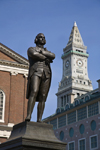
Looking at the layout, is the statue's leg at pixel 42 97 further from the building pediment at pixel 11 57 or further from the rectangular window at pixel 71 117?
the rectangular window at pixel 71 117

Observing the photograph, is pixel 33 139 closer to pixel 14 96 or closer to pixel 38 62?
pixel 38 62

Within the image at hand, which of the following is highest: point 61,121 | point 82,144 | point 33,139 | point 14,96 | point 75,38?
point 75,38

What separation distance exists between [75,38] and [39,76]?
375 ft

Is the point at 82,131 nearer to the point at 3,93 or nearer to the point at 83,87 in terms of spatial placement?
the point at 3,93

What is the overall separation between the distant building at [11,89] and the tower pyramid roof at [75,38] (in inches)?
3195

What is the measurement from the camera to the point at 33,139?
777cm

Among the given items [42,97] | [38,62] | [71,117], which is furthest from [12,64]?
[71,117]

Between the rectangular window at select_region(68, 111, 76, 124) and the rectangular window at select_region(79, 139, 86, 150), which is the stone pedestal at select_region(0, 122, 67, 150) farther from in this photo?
the rectangular window at select_region(68, 111, 76, 124)

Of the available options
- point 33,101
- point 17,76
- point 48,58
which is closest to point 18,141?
point 33,101

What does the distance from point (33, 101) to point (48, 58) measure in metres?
1.43

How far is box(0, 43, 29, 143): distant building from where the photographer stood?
3584cm

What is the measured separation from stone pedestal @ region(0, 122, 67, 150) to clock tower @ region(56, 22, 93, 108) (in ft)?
338

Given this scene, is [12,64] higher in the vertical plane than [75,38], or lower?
lower

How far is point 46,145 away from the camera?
794 centimetres
